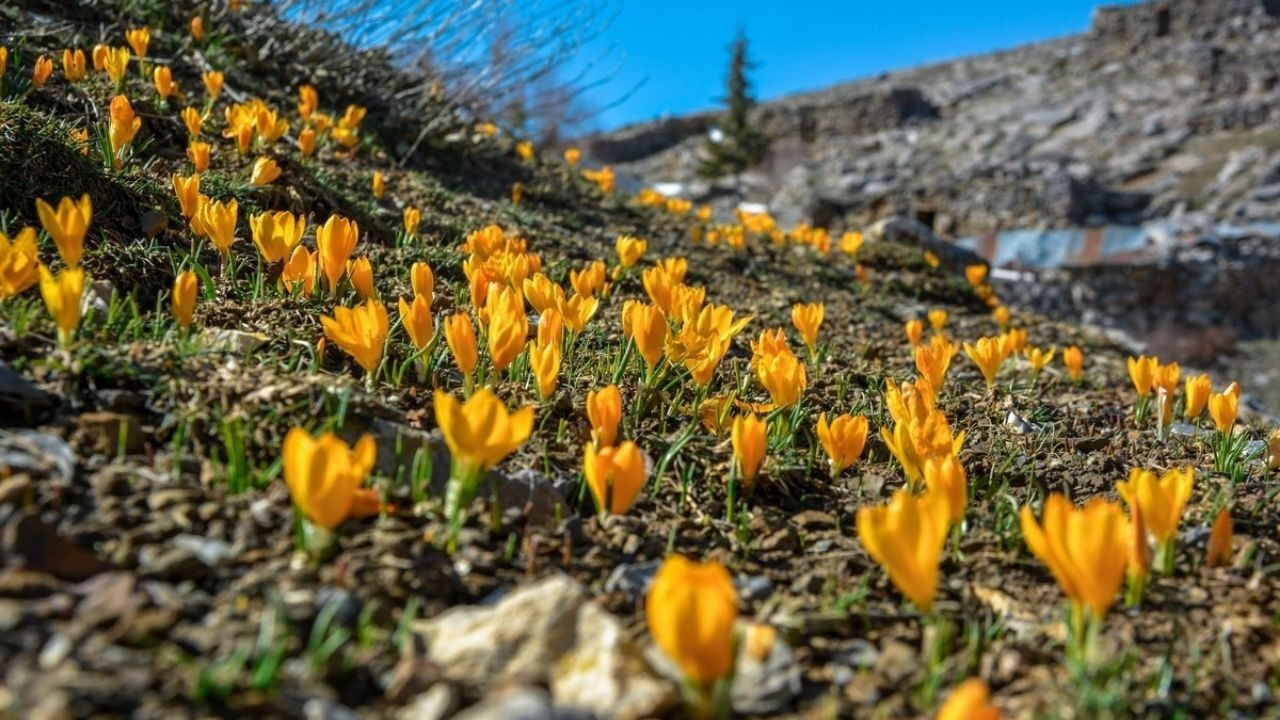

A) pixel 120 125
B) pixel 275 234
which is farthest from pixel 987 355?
pixel 120 125

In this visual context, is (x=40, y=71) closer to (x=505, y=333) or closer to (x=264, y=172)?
(x=264, y=172)

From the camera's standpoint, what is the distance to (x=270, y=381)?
1432 millimetres

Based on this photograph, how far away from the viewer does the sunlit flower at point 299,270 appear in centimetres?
193

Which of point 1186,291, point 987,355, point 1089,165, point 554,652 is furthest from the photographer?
point 1089,165

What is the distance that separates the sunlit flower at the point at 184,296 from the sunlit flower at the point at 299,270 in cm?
38

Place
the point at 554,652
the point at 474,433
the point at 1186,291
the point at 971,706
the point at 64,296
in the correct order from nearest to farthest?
the point at 971,706 < the point at 554,652 < the point at 474,433 < the point at 64,296 < the point at 1186,291

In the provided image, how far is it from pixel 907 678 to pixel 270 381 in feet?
3.55

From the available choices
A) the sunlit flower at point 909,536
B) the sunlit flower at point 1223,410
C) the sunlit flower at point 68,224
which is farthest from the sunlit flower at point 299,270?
the sunlit flower at point 1223,410

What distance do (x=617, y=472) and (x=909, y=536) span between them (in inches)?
17.5

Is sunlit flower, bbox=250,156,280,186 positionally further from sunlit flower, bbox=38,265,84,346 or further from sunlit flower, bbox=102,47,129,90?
sunlit flower, bbox=38,265,84,346

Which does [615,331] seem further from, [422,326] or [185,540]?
[185,540]

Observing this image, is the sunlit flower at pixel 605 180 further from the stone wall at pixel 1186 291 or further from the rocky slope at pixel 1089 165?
A: the stone wall at pixel 1186 291

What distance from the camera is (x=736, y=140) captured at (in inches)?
1013

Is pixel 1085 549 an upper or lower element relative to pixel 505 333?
lower
